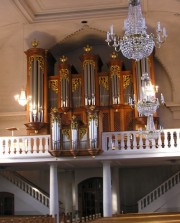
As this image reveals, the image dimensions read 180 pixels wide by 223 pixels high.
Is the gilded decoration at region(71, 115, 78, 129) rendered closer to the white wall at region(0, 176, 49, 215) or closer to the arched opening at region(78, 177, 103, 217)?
the white wall at region(0, 176, 49, 215)

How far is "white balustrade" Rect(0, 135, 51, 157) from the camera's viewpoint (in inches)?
744

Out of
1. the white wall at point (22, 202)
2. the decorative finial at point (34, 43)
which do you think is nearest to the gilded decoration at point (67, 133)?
the white wall at point (22, 202)

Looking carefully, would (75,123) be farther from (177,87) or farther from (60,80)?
(177,87)

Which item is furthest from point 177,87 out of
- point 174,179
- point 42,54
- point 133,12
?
point 133,12

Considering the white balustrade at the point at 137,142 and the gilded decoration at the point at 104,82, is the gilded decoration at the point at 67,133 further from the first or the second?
the gilded decoration at the point at 104,82

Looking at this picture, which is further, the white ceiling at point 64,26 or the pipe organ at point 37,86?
the pipe organ at point 37,86

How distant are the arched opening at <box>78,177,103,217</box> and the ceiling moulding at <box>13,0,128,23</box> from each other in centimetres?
739

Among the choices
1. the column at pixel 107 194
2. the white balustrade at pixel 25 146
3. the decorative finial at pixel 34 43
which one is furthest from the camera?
the decorative finial at pixel 34 43

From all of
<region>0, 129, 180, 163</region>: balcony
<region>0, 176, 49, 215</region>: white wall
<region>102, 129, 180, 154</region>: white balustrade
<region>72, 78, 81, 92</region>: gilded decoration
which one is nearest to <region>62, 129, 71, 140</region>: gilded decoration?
<region>0, 129, 180, 163</region>: balcony

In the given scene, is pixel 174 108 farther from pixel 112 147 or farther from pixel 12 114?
pixel 12 114

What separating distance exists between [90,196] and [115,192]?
1.85 m

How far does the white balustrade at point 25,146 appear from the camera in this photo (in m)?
18.9

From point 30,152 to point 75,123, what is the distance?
2.17 m

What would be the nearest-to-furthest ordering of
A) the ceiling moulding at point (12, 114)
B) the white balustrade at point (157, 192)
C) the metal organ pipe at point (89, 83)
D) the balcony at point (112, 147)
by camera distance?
the balcony at point (112, 147) < the metal organ pipe at point (89, 83) < the white balustrade at point (157, 192) < the ceiling moulding at point (12, 114)
